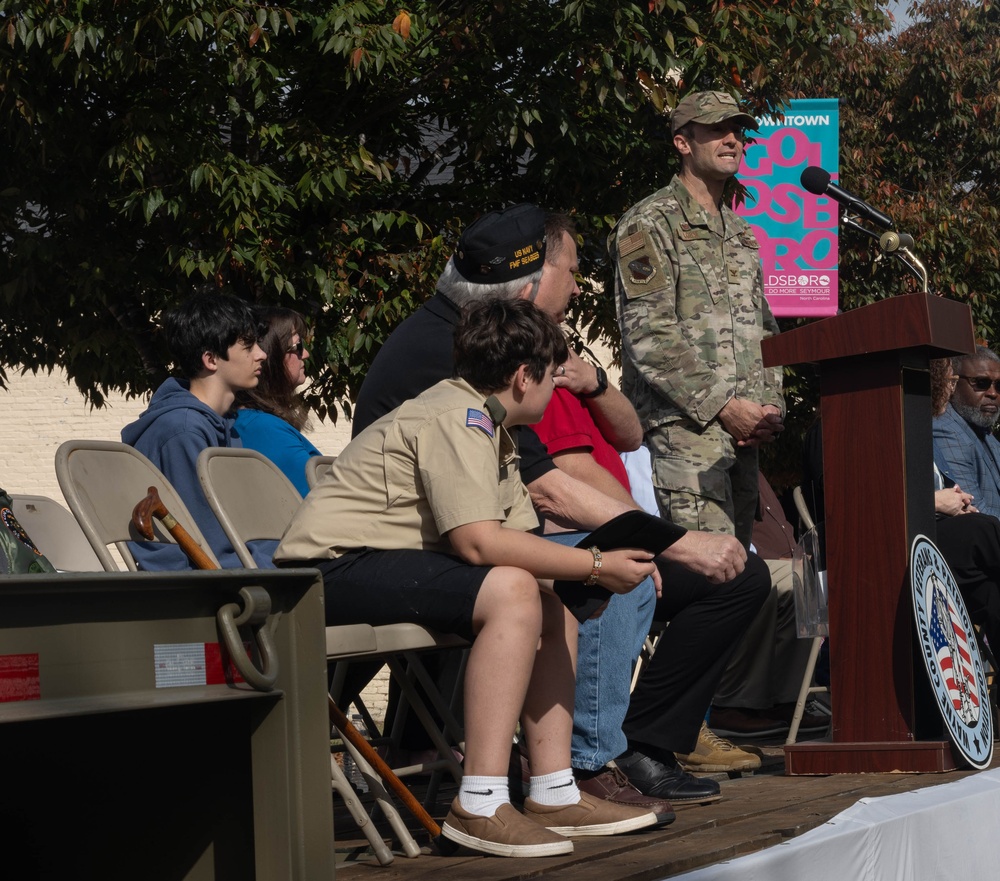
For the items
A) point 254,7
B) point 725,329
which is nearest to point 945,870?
point 725,329

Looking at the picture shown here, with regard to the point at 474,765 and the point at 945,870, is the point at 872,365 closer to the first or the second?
the point at 945,870

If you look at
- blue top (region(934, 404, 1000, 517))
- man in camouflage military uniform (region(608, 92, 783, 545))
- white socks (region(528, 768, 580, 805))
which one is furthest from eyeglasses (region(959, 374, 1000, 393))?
white socks (region(528, 768, 580, 805))

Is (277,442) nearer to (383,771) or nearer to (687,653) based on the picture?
(687,653)

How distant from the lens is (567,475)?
392 centimetres

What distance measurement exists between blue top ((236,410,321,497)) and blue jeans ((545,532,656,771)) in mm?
1471

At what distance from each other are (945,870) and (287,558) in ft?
5.63

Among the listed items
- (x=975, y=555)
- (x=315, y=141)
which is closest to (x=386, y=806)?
(x=975, y=555)

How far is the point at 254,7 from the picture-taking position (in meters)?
6.74

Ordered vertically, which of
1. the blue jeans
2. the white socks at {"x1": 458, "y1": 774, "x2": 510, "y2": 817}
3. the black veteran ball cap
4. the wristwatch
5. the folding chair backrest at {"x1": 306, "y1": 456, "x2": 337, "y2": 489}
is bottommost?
the white socks at {"x1": 458, "y1": 774, "x2": 510, "y2": 817}

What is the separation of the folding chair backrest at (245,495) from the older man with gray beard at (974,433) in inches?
128

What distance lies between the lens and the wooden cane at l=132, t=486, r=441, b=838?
3143mm

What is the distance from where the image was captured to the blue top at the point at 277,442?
16.4ft

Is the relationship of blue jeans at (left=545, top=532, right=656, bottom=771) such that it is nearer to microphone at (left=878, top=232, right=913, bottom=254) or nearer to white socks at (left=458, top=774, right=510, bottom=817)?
white socks at (left=458, top=774, right=510, bottom=817)

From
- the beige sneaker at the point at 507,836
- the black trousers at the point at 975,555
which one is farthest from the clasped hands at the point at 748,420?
the beige sneaker at the point at 507,836
